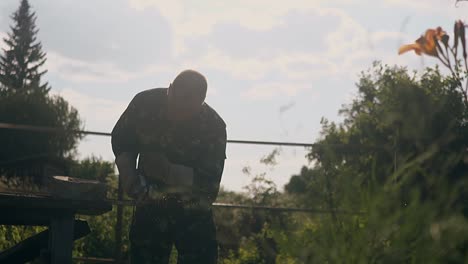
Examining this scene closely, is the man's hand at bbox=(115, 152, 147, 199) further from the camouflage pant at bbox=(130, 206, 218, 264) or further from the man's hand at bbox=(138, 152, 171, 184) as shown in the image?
the camouflage pant at bbox=(130, 206, 218, 264)

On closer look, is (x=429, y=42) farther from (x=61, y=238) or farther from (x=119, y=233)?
(x=119, y=233)

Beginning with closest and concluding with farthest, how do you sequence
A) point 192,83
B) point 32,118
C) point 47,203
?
point 47,203 → point 192,83 → point 32,118

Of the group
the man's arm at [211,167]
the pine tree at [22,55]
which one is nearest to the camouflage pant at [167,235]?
the man's arm at [211,167]

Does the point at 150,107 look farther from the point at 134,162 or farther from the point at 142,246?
the point at 142,246

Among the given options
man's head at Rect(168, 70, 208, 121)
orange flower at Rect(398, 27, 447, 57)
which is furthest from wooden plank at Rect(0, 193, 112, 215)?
orange flower at Rect(398, 27, 447, 57)

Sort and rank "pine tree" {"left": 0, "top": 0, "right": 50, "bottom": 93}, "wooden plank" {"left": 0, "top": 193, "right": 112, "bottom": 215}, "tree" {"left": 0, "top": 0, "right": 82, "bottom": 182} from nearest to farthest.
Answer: "wooden plank" {"left": 0, "top": 193, "right": 112, "bottom": 215} → "tree" {"left": 0, "top": 0, "right": 82, "bottom": 182} → "pine tree" {"left": 0, "top": 0, "right": 50, "bottom": 93}

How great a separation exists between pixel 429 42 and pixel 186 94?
5.58 ft

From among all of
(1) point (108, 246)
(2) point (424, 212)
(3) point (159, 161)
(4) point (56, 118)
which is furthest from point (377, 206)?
(4) point (56, 118)

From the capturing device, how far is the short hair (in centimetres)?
380

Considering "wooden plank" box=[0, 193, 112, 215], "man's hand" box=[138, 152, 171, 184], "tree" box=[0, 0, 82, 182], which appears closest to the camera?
"wooden plank" box=[0, 193, 112, 215]

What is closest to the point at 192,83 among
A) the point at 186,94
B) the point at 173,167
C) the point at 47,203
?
the point at 186,94

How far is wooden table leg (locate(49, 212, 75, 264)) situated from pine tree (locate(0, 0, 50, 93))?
2103 inches

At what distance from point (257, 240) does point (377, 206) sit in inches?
266

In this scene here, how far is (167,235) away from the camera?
3.81 m
